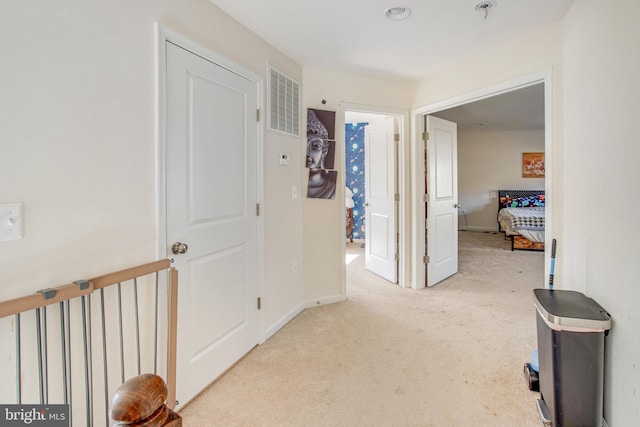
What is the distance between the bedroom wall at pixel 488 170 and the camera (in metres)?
7.43

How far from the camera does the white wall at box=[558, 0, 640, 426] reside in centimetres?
126

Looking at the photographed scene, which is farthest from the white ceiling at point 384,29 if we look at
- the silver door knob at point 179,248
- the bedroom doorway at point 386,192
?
the silver door knob at point 179,248

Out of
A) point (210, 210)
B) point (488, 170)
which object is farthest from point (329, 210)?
point (488, 170)

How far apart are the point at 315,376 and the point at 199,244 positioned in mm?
1086

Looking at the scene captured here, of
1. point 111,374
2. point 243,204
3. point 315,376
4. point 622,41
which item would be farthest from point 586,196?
point 111,374

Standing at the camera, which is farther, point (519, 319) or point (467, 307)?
point (467, 307)

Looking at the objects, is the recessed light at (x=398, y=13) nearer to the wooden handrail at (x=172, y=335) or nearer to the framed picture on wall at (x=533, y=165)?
the wooden handrail at (x=172, y=335)

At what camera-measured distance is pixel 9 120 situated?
102 centimetres

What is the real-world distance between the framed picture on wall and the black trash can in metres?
7.09

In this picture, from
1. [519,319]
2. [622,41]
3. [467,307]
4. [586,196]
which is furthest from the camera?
[467,307]

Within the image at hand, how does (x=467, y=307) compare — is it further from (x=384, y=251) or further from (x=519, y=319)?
(x=384, y=251)

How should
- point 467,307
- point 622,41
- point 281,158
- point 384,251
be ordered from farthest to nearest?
point 384,251 < point 467,307 < point 281,158 < point 622,41

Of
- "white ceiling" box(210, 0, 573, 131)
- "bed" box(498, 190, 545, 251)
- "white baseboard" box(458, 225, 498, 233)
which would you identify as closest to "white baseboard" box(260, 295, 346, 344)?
"white ceiling" box(210, 0, 573, 131)

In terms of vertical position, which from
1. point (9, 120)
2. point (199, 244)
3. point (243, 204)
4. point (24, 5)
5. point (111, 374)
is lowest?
point (111, 374)
